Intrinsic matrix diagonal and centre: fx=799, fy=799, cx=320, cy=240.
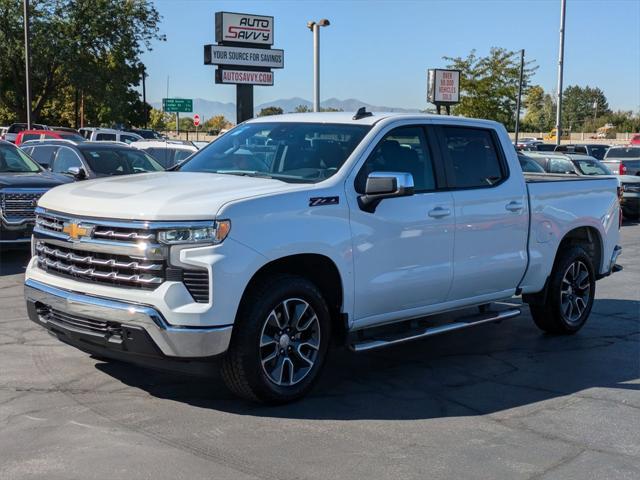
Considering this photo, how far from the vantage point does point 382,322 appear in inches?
242

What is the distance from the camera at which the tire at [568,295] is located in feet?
25.7

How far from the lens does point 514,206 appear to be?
7.12 m

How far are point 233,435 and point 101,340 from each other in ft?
3.48

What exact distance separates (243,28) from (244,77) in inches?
61.3

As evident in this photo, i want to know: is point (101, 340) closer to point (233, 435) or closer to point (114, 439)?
point (114, 439)

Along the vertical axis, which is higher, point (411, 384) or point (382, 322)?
point (382, 322)

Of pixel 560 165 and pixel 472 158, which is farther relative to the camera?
pixel 560 165

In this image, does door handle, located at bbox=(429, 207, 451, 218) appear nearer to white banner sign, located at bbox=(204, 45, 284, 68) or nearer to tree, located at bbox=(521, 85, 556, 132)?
white banner sign, located at bbox=(204, 45, 284, 68)

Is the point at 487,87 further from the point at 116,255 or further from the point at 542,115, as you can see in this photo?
the point at 542,115

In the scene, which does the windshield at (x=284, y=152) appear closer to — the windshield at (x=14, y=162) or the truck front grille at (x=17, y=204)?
the truck front grille at (x=17, y=204)

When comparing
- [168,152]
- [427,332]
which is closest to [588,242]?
[427,332]

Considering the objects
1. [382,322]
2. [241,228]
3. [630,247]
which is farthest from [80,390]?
[630,247]

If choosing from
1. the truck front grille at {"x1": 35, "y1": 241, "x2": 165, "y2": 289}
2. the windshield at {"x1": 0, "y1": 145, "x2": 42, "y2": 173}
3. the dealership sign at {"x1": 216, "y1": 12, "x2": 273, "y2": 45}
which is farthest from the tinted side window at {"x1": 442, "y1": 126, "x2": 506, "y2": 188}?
the dealership sign at {"x1": 216, "y1": 12, "x2": 273, "y2": 45}

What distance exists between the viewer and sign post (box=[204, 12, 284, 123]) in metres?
24.8
